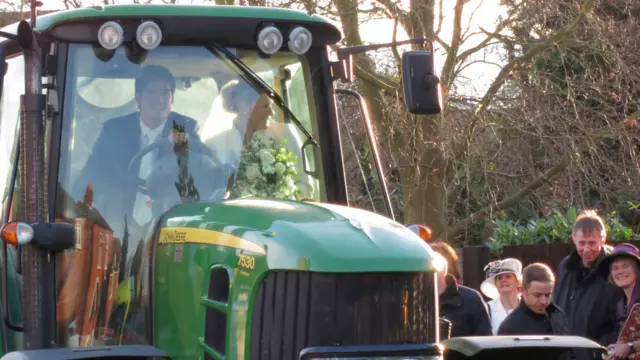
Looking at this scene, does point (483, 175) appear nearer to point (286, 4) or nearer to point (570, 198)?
point (570, 198)

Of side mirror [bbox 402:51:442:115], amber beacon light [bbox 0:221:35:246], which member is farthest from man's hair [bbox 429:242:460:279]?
amber beacon light [bbox 0:221:35:246]

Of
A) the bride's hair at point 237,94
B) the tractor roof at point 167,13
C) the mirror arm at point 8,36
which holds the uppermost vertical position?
the tractor roof at point 167,13

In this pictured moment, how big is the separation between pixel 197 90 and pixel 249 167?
0.45m

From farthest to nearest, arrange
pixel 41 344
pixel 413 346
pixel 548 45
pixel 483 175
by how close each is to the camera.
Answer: pixel 483 175
pixel 548 45
pixel 41 344
pixel 413 346

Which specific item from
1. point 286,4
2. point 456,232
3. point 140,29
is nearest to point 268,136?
point 140,29

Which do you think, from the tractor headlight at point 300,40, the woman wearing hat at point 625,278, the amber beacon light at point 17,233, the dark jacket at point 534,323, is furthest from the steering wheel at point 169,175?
the woman wearing hat at point 625,278

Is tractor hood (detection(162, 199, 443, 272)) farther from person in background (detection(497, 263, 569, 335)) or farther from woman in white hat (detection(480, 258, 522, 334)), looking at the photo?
woman in white hat (detection(480, 258, 522, 334))

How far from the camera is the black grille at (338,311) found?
464 centimetres

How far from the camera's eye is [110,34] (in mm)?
5578

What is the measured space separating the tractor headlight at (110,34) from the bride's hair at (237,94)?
1.83ft

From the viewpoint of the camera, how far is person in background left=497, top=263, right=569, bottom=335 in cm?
667

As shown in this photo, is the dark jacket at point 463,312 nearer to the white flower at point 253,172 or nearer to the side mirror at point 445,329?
the side mirror at point 445,329

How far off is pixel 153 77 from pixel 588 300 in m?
3.30

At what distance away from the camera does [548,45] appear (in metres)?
12.6
